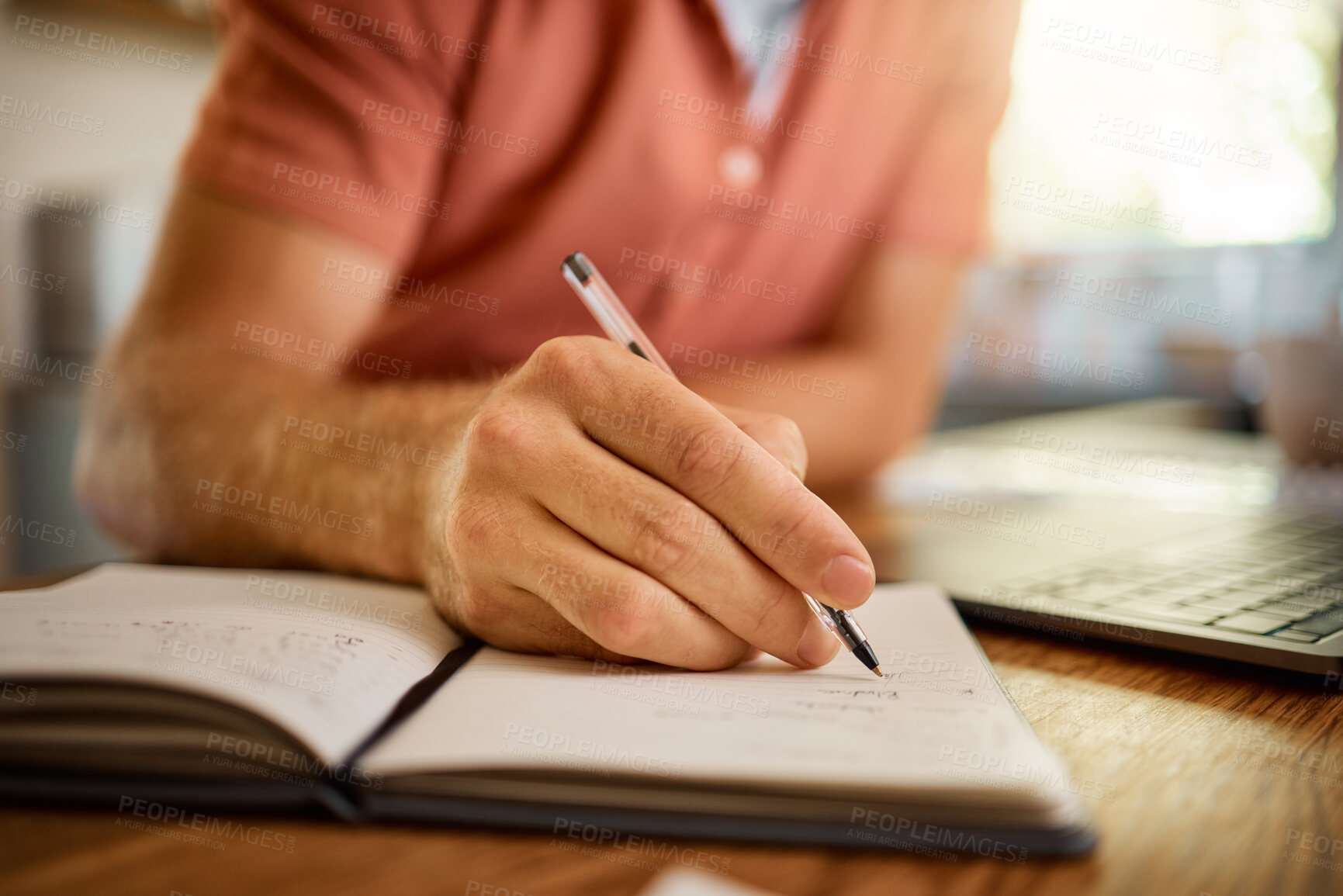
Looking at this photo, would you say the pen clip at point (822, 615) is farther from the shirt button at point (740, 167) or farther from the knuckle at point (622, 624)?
the shirt button at point (740, 167)

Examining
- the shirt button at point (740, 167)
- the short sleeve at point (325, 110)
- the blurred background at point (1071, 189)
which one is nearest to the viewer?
the short sleeve at point (325, 110)

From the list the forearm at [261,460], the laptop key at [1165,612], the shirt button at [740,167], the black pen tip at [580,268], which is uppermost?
the shirt button at [740,167]

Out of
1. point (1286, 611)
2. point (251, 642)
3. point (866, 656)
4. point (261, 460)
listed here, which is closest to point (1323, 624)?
point (1286, 611)

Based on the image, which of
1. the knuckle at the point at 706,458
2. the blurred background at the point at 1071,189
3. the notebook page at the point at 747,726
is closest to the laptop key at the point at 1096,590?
the notebook page at the point at 747,726

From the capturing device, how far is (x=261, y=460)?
573 millimetres

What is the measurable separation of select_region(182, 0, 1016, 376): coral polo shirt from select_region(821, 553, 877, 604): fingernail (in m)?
0.49

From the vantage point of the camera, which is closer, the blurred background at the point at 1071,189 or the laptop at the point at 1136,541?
the laptop at the point at 1136,541

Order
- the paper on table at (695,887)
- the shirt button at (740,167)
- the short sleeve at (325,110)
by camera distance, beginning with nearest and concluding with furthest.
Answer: the paper on table at (695,887), the short sleeve at (325,110), the shirt button at (740,167)

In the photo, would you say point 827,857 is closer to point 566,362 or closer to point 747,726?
point 747,726

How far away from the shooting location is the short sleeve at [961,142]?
48.0 inches

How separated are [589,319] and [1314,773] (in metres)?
0.62

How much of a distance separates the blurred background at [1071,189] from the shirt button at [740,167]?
30.5 inches

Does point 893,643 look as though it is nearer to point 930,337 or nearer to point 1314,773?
point 1314,773

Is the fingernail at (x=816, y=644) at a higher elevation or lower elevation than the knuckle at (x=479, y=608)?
higher
